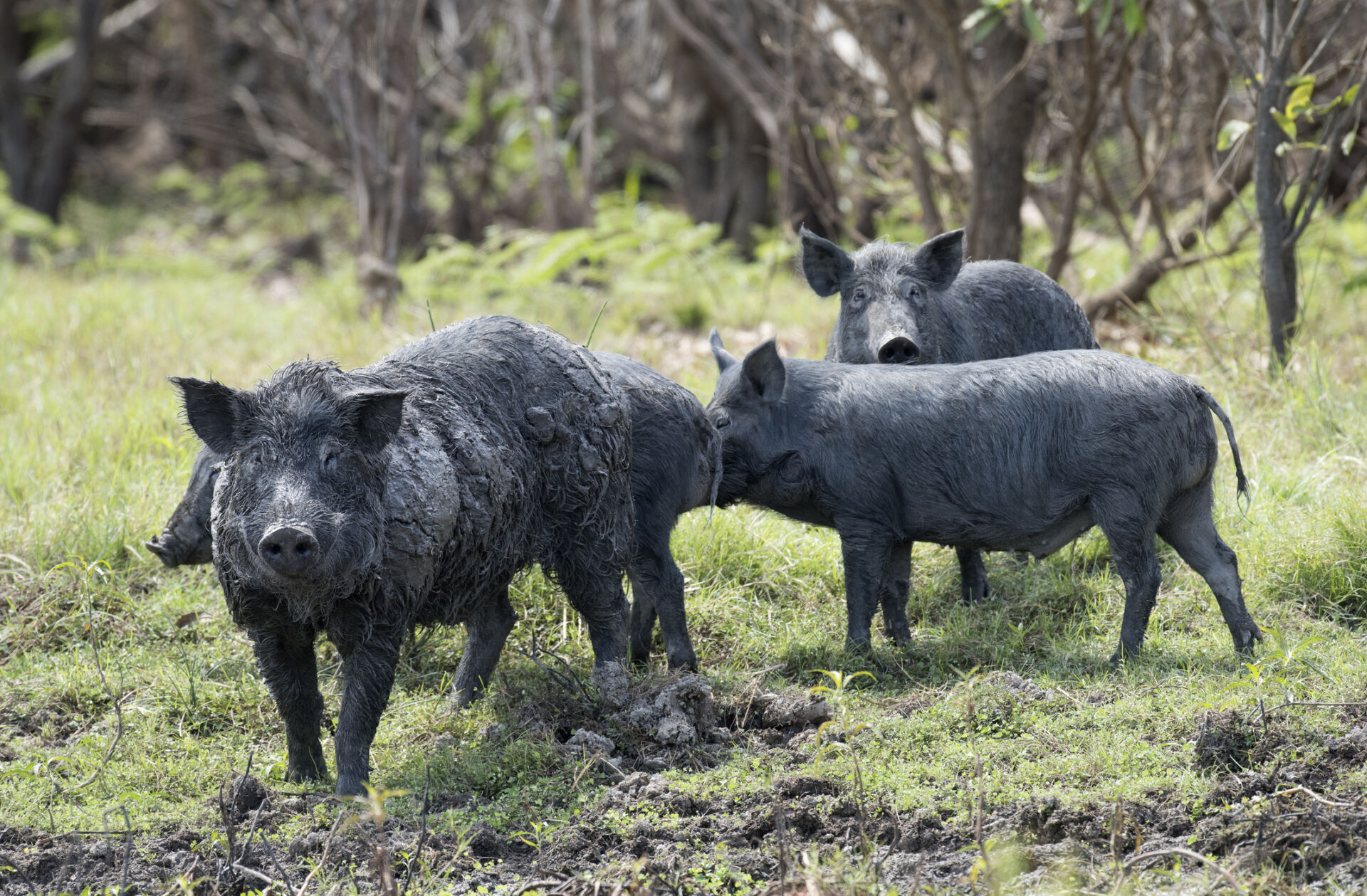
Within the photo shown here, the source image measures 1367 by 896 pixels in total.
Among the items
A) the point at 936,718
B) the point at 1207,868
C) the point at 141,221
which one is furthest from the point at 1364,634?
the point at 141,221

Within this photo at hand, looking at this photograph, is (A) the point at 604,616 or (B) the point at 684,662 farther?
(B) the point at 684,662

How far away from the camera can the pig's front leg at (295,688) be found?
396 centimetres

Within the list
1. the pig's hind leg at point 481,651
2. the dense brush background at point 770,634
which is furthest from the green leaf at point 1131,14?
the pig's hind leg at point 481,651

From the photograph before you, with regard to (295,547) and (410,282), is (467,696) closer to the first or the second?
(295,547)

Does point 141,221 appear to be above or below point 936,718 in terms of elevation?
above

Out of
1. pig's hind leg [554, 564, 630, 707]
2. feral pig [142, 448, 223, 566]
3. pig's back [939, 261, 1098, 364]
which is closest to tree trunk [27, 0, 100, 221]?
feral pig [142, 448, 223, 566]

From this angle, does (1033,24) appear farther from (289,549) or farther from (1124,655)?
(289,549)

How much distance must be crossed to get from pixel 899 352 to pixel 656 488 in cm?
127

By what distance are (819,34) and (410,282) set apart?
146 inches

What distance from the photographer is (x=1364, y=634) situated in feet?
16.1

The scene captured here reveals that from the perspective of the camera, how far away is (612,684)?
183 inches

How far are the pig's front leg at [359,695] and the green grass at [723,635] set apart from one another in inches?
5.1

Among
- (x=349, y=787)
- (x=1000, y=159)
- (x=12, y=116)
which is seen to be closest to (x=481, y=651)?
(x=349, y=787)

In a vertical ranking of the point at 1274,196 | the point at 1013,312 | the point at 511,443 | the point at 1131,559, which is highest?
the point at 1274,196
